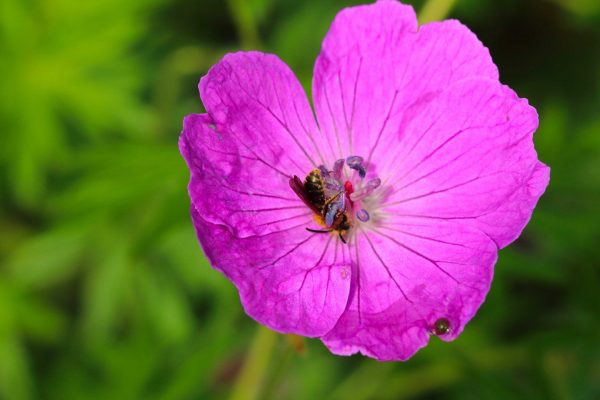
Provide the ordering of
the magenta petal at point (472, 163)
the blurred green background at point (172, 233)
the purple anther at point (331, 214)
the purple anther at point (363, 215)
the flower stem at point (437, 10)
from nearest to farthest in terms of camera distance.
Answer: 1. the magenta petal at point (472, 163)
2. the purple anther at point (331, 214)
3. the purple anther at point (363, 215)
4. the flower stem at point (437, 10)
5. the blurred green background at point (172, 233)

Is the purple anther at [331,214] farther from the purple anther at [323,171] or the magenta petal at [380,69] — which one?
the magenta petal at [380,69]

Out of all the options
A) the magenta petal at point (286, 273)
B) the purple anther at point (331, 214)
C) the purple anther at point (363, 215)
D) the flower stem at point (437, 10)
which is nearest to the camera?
the magenta petal at point (286, 273)

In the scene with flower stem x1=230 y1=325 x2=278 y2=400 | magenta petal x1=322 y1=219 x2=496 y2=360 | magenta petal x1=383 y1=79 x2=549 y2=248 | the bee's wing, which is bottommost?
flower stem x1=230 y1=325 x2=278 y2=400

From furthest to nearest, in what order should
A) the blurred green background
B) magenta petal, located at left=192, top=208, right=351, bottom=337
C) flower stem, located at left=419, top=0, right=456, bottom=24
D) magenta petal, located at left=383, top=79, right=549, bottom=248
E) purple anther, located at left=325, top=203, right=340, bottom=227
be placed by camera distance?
the blurred green background
flower stem, located at left=419, top=0, right=456, bottom=24
purple anther, located at left=325, top=203, right=340, bottom=227
magenta petal, located at left=383, top=79, right=549, bottom=248
magenta petal, located at left=192, top=208, right=351, bottom=337

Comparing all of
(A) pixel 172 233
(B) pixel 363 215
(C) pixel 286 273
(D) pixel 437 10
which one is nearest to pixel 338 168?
(B) pixel 363 215

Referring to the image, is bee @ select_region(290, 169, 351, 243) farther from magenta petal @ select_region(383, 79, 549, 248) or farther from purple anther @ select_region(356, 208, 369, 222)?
magenta petal @ select_region(383, 79, 549, 248)

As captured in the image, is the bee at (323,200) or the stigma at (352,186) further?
the stigma at (352,186)

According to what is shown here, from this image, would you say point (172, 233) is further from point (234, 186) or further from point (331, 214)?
point (331, 214)

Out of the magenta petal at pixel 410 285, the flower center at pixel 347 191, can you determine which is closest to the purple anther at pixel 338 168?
the flower center at pixel 347 191

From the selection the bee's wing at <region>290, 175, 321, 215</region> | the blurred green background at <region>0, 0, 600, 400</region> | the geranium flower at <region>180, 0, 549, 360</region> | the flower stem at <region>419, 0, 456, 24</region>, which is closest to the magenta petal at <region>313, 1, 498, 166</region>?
the geranium flower at <region>180, 0, 549, 360</region>
